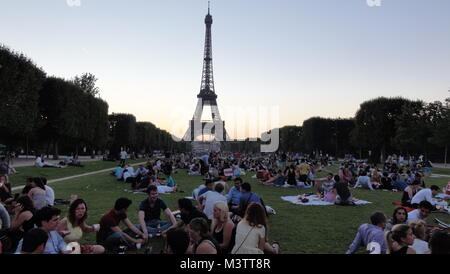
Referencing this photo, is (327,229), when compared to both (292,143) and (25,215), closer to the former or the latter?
(25,215)

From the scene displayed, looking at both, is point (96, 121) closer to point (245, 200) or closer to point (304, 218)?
point (304, 218)

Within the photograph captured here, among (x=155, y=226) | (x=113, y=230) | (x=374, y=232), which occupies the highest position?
(x=374, y=232)

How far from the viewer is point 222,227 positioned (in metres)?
6.18

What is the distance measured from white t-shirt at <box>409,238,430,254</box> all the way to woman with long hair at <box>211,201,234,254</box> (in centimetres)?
286

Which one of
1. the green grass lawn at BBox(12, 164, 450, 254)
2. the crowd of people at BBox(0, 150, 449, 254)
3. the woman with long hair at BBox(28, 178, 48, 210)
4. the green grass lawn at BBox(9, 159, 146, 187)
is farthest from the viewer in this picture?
the green grass lawn at BBox(9, 159, 146, 187)

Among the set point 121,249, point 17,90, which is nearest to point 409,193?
point 121,249

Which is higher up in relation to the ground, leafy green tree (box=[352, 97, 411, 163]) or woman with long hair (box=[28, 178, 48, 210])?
leafy green tree (box=[352, 97, 411, 163])

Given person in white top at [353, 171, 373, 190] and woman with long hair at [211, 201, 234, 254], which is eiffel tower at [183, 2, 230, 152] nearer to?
person in white top at [353, 171, 373, 190]

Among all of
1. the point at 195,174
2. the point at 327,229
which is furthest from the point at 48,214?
the point at 195,174

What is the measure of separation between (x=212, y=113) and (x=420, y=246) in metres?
113

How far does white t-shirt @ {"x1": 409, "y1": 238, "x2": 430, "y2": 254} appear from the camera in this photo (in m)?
5.26

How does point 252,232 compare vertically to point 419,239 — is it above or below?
above

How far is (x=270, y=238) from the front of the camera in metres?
8.72

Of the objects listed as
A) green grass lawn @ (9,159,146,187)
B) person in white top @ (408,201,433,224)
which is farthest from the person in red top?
green grass lawn @ (9,159,146,187)
